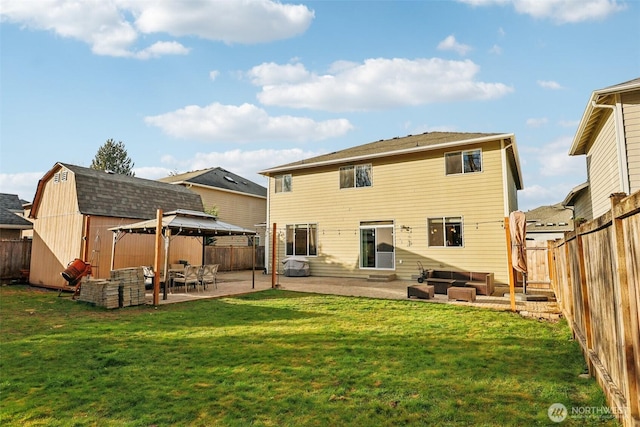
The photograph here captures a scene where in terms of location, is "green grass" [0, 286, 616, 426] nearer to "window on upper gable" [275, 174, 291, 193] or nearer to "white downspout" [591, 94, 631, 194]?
"white downspout" [591, 94, 631, 194]

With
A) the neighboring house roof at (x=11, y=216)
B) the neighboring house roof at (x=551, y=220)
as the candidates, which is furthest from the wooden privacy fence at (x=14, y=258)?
the neighboring house roof at (x=551, y=220)

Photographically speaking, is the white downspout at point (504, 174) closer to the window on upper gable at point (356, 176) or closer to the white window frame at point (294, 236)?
the window on upper gable at point (356, 176)

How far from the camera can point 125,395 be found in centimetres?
334

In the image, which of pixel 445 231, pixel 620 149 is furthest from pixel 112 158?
pixel 620 149

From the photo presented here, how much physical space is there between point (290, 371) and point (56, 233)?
12575 mm

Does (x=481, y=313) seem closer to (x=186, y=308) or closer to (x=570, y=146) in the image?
(x=186, y=308)

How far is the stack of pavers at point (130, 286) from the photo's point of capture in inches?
337

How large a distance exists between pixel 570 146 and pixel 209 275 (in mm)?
13567

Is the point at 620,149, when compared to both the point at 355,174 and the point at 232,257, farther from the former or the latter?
the point at 232,257

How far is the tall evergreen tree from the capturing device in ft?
132

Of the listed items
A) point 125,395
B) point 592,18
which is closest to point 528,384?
point 125,395

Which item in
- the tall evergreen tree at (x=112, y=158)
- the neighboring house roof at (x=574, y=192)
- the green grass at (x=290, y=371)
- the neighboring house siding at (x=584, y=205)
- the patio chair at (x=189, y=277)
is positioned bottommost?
the green grass at (x=290, y=371)

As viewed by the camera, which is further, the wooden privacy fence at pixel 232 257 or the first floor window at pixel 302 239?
the wooden privacy fence at pixel 232 257

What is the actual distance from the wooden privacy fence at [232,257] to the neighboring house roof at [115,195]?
4800mm
